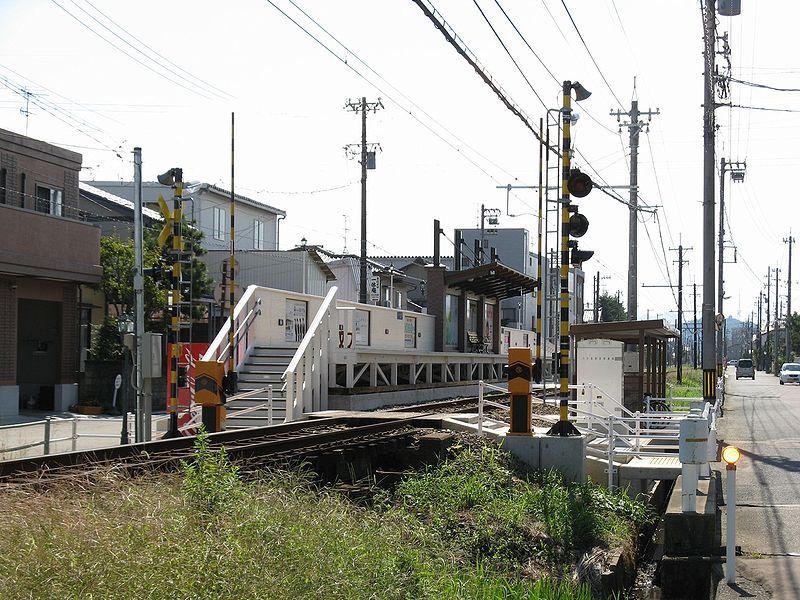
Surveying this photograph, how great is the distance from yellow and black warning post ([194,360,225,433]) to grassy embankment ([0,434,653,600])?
16.9 feet

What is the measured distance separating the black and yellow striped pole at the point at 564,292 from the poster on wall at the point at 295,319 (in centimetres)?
1134

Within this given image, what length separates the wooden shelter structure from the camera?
22.9 meters

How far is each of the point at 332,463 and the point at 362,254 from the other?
2774cm

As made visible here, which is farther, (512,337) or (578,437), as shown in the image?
(512,337)

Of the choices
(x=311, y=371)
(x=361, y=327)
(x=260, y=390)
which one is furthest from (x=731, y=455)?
(x=361, y=327)

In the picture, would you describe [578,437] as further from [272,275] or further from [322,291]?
[322,291]

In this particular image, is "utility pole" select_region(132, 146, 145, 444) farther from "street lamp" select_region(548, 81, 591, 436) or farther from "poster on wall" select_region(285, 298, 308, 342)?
"street lamp" select_region(548, 81, 591, 436)

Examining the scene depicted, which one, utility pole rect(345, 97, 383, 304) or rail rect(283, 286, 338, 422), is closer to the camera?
rail rect(283, 286, 338, 422)

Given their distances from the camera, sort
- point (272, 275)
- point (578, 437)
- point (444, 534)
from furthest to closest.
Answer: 1. point (272, 275)
2. point (578, 437)
3. point (444, 534)

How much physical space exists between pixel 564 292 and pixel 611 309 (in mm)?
93896

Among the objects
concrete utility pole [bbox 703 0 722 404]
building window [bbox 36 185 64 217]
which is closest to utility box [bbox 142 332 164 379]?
concrete utility pole [bbox 703 0 722 404]

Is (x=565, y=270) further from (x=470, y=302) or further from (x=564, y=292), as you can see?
(x=470, y=302)

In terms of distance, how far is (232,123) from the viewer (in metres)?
19.3

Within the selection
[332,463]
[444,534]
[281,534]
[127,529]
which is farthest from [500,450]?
[127,529]
